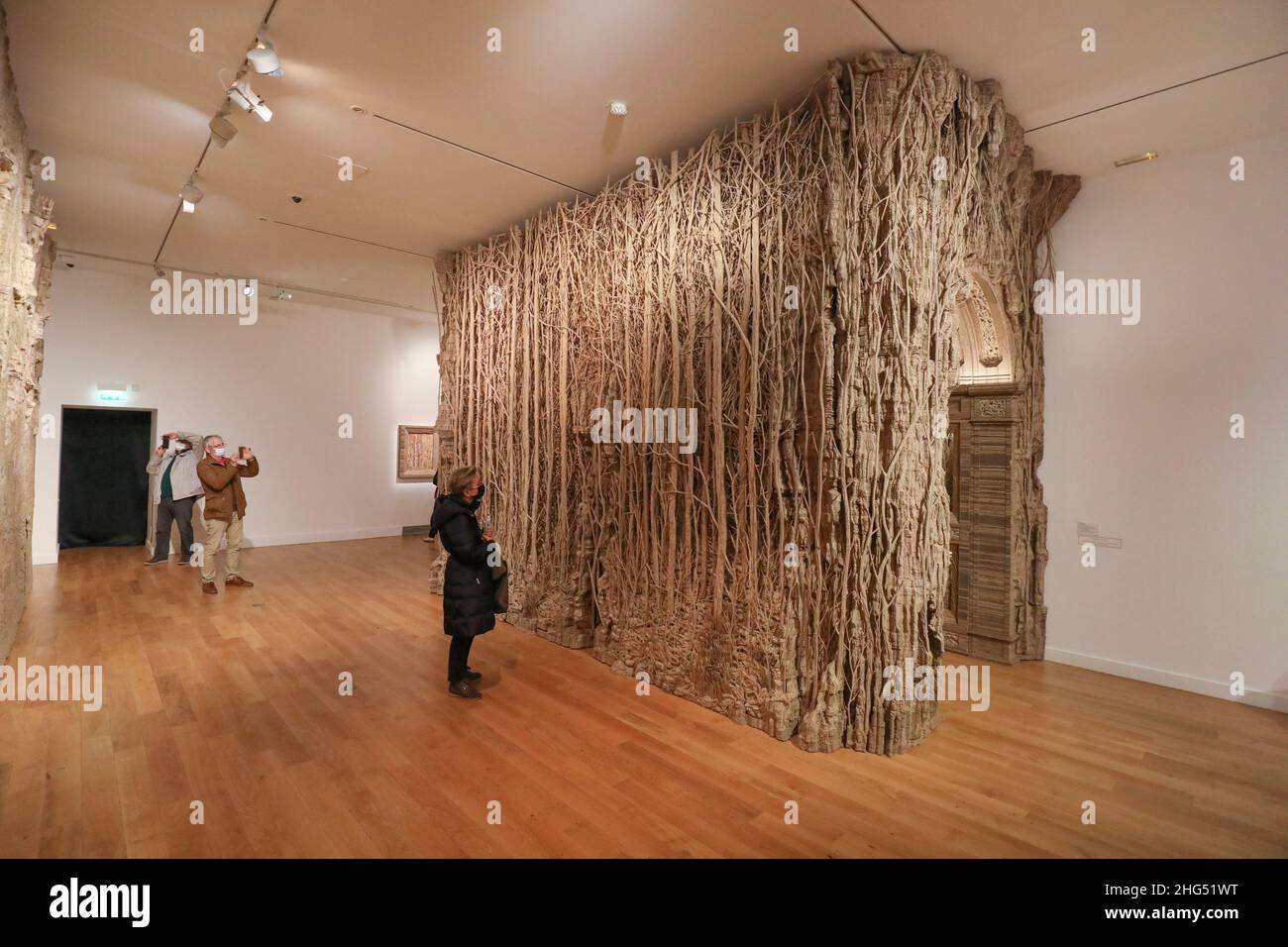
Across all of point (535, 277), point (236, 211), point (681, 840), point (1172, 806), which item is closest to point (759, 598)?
point (681, 840)

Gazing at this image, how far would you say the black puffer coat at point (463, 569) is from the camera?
3592mm

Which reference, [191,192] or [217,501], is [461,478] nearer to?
[191,192]

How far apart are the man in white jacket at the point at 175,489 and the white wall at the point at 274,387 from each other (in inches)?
31.1

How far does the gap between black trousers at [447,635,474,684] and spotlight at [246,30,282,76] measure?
3.18 meters

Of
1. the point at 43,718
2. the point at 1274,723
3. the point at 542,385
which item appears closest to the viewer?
the point at 43,718

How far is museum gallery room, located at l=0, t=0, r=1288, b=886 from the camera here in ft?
9.02

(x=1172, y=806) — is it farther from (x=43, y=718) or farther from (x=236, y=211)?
(x=236, y=211)

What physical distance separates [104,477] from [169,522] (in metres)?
1.70

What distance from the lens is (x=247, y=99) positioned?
11.4ft

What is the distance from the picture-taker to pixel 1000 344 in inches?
178
